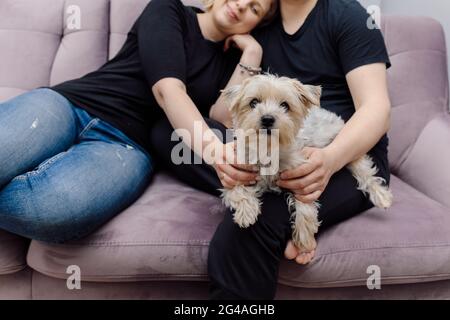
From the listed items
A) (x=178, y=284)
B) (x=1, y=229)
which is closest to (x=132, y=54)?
(x=1, y=229)

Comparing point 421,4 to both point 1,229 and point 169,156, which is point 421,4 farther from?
point 1,229

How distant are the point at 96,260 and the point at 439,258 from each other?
996mm

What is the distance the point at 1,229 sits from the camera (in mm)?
1202

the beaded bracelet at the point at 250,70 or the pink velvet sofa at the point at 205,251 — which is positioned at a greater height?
the beaded bracelet at the point at 250,70

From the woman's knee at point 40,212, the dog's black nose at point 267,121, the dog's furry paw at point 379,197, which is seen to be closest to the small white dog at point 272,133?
the dog's black nose at point 267,121

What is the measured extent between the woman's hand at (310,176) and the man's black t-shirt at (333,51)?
0.32 metres

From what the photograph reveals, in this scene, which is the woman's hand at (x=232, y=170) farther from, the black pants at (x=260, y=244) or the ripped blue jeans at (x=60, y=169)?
the ripped blue jeans at (x=60, y=169)

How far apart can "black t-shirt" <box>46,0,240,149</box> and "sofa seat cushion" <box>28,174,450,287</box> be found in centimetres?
44

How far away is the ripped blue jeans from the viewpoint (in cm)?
107

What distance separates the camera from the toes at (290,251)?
1083 millimetres

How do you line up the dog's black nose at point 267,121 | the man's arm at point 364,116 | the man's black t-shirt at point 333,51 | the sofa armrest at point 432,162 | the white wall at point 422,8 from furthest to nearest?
the white wall at point 422,8 → the sofa armrest at point 432,162 → the man's black t-shirt at point 333,51 → the man's arm at point 364,116 → the dog's black nose at point 267,121

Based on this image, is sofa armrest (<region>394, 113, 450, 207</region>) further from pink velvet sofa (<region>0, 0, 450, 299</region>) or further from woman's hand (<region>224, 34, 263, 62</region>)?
woman's hand (<region>224, 34, 263, 62</region>)

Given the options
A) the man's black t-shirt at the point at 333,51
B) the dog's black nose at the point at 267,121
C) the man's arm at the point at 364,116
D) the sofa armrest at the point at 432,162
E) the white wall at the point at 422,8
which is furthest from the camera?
the white wall at the point at 422,8

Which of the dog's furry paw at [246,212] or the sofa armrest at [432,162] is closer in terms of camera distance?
the dog's furry paw at [246,212]
